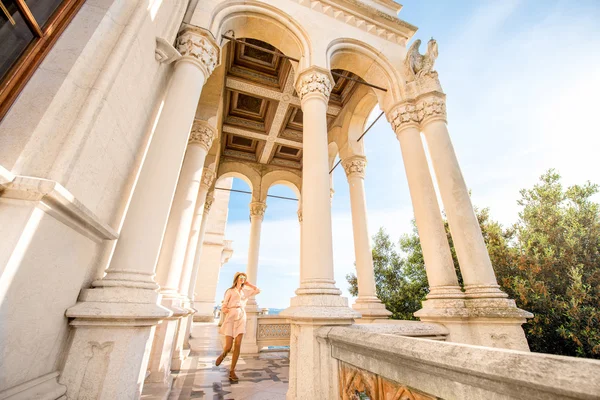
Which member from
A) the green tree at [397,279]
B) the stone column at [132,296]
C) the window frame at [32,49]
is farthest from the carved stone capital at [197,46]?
the green tree at [397,279]

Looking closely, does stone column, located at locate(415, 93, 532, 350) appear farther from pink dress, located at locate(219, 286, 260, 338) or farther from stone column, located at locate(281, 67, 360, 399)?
pink dress, located at locate(219, 286, 260, 338)

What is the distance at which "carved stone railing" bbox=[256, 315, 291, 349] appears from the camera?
8414 millimetres

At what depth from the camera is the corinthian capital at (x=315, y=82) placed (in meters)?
5.15

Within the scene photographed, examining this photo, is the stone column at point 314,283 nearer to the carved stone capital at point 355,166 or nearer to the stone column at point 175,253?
the stone column at point 175,253

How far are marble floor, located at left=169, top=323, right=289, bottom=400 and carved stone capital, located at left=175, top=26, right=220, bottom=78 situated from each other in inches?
213

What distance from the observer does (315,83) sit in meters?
5.19

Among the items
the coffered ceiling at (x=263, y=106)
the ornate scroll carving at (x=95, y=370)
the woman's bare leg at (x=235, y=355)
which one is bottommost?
the woman's bare leg at (x=235, y=355)

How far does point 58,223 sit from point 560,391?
10.5 feet

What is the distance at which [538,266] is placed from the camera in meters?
7.57

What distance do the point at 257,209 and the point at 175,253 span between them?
20.5ft

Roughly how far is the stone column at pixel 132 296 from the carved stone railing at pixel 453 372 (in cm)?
199

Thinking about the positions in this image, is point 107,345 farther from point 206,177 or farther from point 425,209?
point 206,177

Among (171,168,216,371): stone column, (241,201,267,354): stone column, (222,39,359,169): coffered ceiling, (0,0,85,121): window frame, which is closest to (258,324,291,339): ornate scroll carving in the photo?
(241,201,267,354): stone column

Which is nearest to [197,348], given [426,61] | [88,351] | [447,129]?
[88,351]
